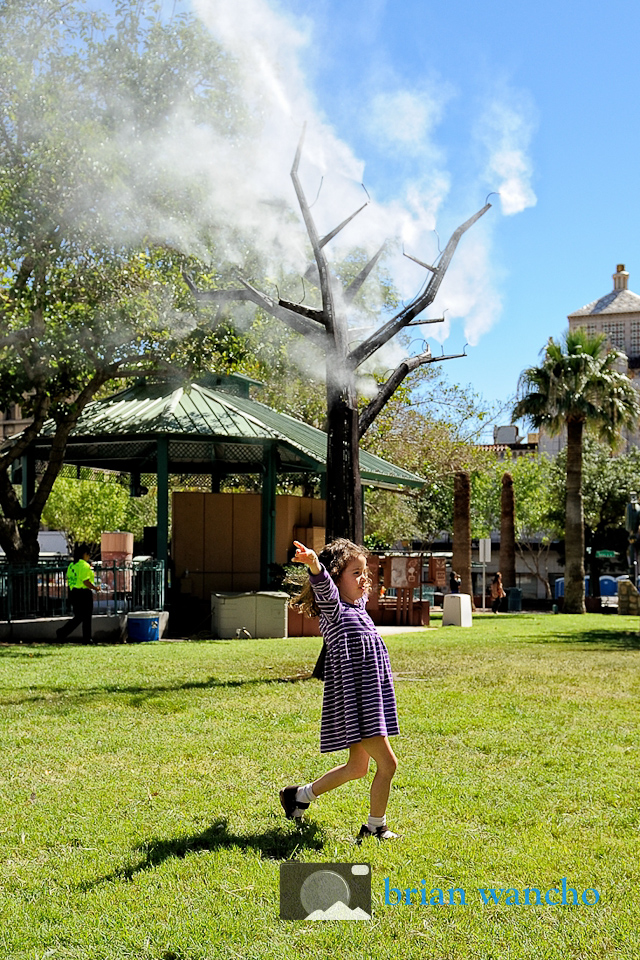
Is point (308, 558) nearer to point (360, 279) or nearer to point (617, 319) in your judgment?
point (360, 279)

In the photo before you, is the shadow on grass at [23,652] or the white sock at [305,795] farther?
the shadow on grass at [23,652]

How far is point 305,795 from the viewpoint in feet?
16.6

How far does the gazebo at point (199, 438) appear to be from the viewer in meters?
19.3

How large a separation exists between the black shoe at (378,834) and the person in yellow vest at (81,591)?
11287 mm

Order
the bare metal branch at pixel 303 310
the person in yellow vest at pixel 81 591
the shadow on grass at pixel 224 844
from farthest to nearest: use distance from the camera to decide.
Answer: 1. the person in yellow vest at pixel 81 591
2. the bare metal branch at pixel 303 310
3. the shadow on grass at pixel 224 844

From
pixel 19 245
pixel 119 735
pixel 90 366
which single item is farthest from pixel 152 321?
pixel 119 735

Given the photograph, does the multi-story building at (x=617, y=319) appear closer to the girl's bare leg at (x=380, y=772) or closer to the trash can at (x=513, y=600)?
the trash can at (x=513, y=600)

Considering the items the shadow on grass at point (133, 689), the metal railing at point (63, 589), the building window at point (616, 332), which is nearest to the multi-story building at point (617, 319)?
the building window at point (616, 332)

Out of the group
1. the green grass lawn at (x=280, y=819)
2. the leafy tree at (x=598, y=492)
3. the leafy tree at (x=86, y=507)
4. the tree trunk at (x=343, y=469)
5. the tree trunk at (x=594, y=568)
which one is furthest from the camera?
the leafy tree at (x=86, y=507)

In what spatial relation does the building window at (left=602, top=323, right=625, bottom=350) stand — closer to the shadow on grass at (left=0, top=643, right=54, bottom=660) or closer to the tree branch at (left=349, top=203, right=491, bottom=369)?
the tree branch at (left=349, top=203, right=491, bottom=369)

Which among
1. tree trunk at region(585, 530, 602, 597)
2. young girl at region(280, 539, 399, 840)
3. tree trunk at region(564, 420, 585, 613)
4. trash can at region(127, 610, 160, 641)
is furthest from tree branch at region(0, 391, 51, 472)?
tree trunk at region(585, 530, 602, 597)

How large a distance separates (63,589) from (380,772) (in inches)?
537

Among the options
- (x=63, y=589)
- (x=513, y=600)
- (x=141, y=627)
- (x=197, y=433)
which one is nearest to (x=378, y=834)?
(x=141, y=627)

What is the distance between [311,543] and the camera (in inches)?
862
